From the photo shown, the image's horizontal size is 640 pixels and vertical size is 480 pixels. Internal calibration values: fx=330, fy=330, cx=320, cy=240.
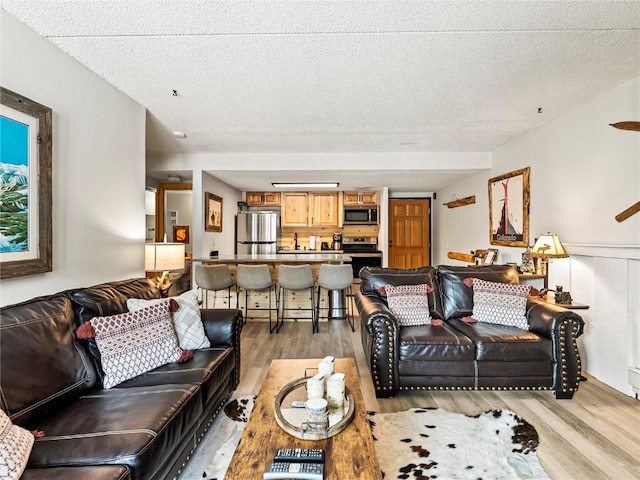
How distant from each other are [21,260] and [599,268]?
431cm

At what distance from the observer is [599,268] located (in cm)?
291

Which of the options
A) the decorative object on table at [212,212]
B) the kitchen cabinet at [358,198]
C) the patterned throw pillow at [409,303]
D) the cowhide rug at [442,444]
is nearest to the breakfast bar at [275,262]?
the decorative object on table at [212,212]

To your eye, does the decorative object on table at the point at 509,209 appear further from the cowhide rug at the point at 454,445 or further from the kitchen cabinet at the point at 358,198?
the kitchen cabinet at the point at 358,198

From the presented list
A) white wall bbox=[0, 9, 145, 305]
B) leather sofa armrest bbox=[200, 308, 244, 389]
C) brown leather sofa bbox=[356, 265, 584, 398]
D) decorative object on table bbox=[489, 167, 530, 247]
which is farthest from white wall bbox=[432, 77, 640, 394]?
white wall bbox=[0, 9, 145, 305]

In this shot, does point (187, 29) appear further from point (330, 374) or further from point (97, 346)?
point (330, 374)

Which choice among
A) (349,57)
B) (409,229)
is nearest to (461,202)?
(409,229)

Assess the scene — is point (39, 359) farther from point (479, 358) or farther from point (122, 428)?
point (479, 358)

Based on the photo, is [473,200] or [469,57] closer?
[469,57]

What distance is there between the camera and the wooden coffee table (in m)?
1.15

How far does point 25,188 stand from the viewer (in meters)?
1.92

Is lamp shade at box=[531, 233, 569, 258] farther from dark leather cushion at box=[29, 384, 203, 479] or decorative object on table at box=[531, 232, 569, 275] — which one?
dark leather cushion at box=[29, 384, 203, 479]

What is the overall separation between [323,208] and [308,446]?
601 centimetres

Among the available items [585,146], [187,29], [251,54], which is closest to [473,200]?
[585,146]

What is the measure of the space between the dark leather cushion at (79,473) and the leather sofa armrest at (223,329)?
1.27 m
